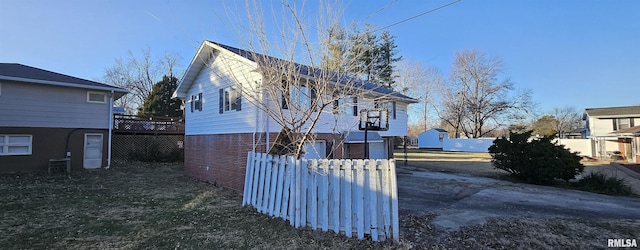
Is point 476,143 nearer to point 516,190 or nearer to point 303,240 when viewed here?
point 516,190

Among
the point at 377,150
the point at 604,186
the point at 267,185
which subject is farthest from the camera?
the point at 377,150

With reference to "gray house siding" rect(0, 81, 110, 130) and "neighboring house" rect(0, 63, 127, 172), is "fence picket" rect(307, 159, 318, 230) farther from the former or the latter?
"gray house siding" rect(0, 81, 110, 130)

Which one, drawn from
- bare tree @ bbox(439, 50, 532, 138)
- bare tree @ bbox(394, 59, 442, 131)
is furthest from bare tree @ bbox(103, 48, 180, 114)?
bare tree @ bbox(439, 50, 532, 138)

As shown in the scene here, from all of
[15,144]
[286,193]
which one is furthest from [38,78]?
[286,193]

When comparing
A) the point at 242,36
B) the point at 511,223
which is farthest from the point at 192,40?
the point at 511,223

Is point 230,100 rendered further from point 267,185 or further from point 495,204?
point 495,204

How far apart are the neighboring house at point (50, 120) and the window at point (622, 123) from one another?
39708 mm

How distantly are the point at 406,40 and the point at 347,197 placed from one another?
5902 millimetres

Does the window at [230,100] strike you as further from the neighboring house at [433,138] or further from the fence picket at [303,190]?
the neighboring house at [433,138]

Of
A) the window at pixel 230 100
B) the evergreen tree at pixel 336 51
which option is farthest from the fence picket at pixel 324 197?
the window at pixel 230 100

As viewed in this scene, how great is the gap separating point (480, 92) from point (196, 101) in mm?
37650

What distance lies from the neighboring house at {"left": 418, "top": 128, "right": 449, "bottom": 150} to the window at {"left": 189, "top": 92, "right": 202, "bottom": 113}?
37820 mm

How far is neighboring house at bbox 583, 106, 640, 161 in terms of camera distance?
75.1 ft

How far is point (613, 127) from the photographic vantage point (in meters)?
28.1
